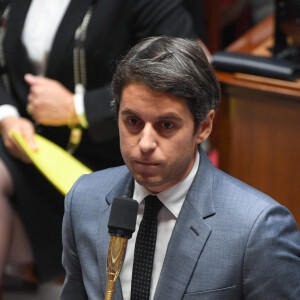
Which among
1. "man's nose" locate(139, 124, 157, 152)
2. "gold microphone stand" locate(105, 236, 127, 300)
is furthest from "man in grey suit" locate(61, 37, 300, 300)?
"gold microphone stand" locate(105, 236, 127, 300)

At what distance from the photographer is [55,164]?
1.73 meters

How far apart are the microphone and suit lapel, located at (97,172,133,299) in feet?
0.49

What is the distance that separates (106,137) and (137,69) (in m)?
0.89

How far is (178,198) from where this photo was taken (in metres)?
1.20

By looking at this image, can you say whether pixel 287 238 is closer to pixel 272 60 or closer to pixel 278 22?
pixel 272 60

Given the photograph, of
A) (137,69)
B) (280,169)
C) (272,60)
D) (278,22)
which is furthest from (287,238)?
(278,22)

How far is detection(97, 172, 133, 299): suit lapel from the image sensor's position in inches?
48.0

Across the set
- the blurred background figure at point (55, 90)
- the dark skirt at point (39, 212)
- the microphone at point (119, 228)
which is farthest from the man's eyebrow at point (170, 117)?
the dark skirt at point (39, 212)

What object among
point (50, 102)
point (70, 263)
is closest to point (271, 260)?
point (70, 263)

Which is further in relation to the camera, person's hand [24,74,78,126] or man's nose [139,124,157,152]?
person's hand [24,74,78,126]

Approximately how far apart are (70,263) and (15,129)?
0.69m

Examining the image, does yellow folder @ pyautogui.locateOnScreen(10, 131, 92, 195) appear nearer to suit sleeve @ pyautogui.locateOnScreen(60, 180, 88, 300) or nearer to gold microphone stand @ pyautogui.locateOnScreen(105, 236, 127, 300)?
suit sleeve @ pyautogui.locateOnScreen(60, 180, 88, 300)

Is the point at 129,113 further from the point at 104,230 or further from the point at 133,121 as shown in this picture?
the point at 104,230

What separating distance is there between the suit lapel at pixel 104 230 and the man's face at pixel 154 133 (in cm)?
13
